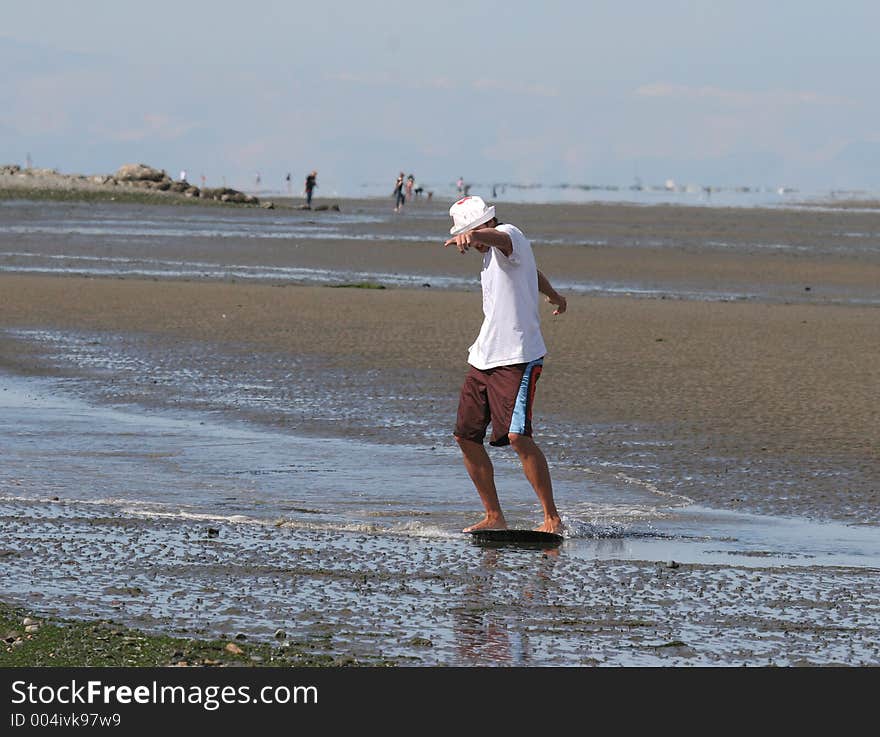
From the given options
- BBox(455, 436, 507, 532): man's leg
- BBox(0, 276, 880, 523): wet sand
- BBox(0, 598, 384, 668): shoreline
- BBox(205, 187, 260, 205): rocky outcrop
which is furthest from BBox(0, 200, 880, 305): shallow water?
BBox(0, 598, 384, 668): shoreline

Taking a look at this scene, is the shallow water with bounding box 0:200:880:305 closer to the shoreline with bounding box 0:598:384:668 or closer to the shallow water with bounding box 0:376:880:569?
the shallow water with bounding box 0:376:880:569

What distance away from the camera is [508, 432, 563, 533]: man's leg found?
922cm

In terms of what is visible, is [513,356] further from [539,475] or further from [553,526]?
[553,526]

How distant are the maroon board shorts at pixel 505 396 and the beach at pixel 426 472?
0.59 m

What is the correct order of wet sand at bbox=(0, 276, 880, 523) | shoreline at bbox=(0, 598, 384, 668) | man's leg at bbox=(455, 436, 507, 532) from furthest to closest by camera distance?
wet sand at bbox=(0, 276, 880, 523), man's leg at bbox=(455, 436, 507, 532), shoreline at bbox=(0, 598, 384, 668)

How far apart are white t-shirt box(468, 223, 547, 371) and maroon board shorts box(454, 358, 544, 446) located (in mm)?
54

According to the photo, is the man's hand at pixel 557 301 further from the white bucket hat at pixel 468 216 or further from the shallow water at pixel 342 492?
the shallow water at pixel 342 492

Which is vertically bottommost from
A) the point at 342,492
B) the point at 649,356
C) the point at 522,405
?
the point at 342,492

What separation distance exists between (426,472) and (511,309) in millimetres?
2337

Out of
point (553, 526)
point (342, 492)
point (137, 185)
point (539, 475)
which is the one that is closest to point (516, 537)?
point (553, 526)

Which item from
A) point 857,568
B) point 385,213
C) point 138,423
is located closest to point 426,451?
point 138,423

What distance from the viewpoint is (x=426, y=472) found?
445 inches

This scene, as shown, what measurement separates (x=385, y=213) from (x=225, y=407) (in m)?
54.3

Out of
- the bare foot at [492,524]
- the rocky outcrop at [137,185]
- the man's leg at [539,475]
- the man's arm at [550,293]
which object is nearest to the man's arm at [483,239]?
the man's arm at [550,293]
